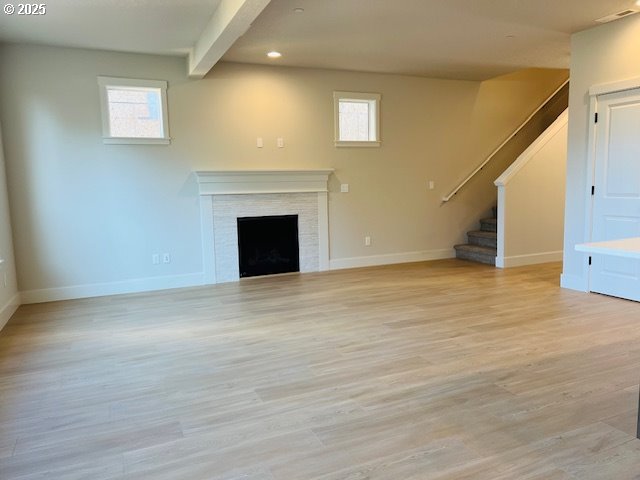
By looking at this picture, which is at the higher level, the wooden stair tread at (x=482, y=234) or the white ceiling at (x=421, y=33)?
the white ceiling at (x=421, y=33)

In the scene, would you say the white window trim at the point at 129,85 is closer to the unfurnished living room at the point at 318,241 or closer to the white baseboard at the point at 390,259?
the unfurnished living room at the point at 318,241

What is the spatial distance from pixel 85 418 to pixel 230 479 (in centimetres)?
105

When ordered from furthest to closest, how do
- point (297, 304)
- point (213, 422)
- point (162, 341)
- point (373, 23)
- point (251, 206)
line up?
point (251, 206) < point (297, 304) < point (373, 23) < point (162, 341) < point (213, 422)

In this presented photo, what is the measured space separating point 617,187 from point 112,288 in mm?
5624

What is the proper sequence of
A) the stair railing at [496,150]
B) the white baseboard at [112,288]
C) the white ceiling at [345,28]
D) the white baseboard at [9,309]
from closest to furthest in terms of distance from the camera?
the white ceiling at [345,28] < the white baseboard at [9,309] < the white baseboard at [112,288] < the stair railing at [496,150]

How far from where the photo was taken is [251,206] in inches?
233

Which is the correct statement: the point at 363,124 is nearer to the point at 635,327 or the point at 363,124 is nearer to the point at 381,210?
the point at 381,210

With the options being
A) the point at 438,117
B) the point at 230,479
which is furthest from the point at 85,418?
the point at 438,117

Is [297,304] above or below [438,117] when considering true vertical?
below

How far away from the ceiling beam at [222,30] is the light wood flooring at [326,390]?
2.50m

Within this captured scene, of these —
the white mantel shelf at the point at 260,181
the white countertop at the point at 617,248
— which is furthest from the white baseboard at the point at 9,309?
the white countertop at the point at 617,248

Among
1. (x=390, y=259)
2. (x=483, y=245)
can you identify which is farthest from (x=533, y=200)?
(x=390, y=259)

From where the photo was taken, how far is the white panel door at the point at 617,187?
14.6 ft

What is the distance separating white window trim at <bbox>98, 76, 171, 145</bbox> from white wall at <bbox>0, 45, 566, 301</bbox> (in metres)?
0.06
